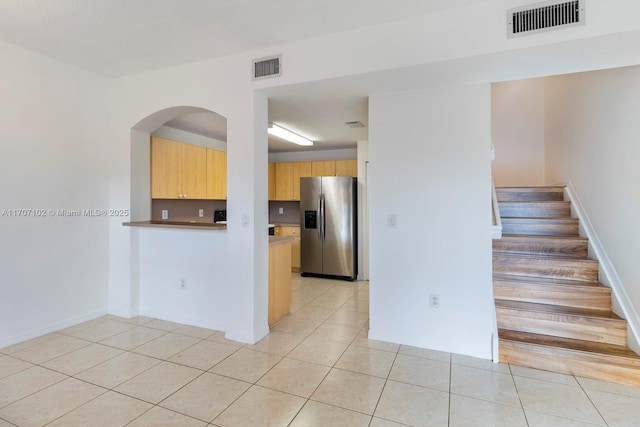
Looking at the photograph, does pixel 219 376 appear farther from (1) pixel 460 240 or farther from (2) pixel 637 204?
(2) pixel 637 204

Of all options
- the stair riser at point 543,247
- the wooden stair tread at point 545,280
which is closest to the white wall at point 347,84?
the wooden stair tread at point 545,280

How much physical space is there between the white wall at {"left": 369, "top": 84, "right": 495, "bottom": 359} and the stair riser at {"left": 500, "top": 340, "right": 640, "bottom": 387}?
0.56 ft

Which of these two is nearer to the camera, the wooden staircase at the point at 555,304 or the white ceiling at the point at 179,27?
the white ceiling at the point at 179,27

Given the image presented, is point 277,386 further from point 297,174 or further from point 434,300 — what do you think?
point 297,174

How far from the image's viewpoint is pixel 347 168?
5.91 meters

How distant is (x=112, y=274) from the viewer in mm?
3555

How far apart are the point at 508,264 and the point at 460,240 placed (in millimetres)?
826

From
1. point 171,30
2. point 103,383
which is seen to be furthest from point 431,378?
point 171,30

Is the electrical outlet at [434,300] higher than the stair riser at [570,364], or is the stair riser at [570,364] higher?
the electrical outlet at [434,300]

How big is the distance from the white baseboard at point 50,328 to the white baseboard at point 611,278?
486cm

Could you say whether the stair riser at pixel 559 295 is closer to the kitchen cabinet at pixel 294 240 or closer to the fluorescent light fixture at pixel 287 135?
the fluorescent light fixture at pixel 287 135

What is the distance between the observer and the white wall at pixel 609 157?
2.46m

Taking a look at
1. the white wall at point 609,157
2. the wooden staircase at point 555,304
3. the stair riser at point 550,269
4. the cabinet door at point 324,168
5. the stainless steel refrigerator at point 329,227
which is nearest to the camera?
the wooden staircase at point 555,304

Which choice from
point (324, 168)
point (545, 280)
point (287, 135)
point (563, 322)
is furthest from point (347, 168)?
point (563, 322)
